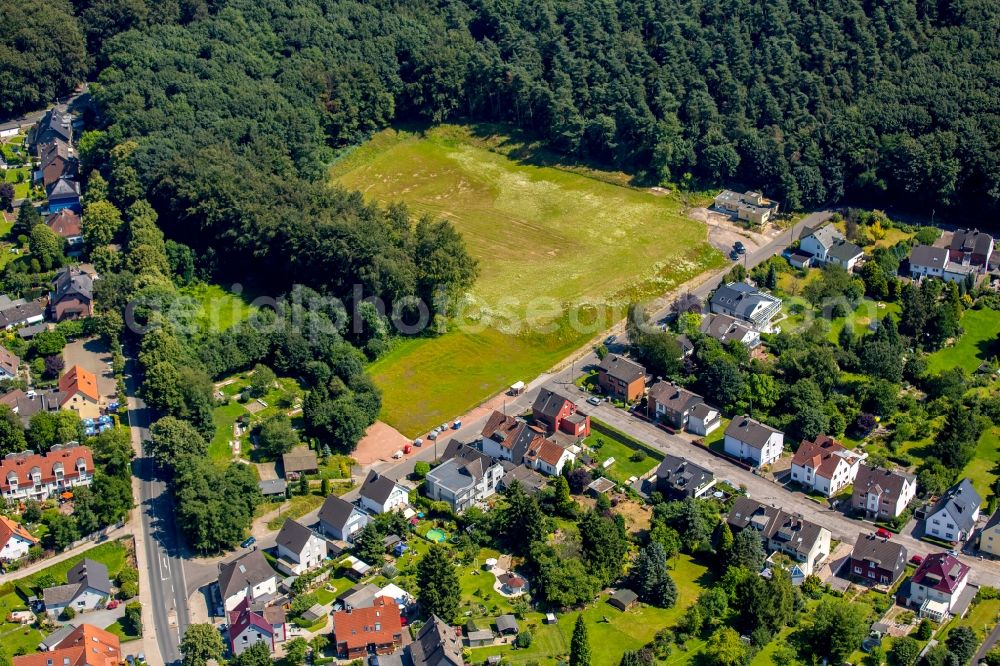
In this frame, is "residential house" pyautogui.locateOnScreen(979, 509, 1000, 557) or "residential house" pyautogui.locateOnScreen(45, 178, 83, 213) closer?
"residential house" pyautogui.locateOnScreen(979, 509, 1000, 557)

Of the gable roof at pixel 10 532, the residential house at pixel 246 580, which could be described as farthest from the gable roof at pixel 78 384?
the residential house at pixel 246 580

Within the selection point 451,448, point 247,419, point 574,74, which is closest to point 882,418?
point 451,448

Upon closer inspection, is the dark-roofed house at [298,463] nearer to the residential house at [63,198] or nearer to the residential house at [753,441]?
the residential house at [753,441]

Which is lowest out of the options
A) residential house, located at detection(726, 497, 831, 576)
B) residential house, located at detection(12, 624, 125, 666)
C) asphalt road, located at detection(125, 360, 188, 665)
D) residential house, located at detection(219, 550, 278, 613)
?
asphalt road, located at detection(125, 360, 188, 665)

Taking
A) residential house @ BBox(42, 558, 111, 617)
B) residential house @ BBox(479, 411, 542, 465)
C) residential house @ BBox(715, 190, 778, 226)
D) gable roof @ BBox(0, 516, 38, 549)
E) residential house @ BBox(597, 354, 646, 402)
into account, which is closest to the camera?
residential house @ BBox(42, 558, 111, 617)

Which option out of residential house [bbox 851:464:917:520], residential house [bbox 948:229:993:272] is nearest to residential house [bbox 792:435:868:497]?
residential house [bbox 851:464:917:520]

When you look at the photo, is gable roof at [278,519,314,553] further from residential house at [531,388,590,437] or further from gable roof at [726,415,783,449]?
gable roof at [726,415,783,449]

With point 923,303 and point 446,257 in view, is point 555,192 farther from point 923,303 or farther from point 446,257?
point 923,303
